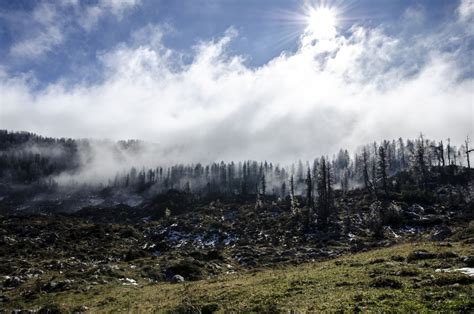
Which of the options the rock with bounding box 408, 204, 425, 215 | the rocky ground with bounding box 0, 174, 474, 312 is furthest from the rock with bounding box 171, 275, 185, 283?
the rock with bounding box 408, 204, 425, 215

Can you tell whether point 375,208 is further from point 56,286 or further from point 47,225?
point 47,225

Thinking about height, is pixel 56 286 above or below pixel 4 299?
above

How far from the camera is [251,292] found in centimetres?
2633

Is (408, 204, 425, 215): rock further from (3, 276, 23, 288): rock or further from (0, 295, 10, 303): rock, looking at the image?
(0, 295, 10, 303): rock

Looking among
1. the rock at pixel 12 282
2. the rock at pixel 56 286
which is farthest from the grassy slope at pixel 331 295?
the rock at pixel 12 282

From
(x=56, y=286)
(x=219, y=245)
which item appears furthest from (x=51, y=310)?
(x=219, y=245)

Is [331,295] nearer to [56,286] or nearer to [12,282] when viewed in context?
[56,286]

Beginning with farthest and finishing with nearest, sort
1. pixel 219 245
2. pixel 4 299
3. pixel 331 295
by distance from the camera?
pixel 219 245 < pixel 4 299 < pixel 331 295

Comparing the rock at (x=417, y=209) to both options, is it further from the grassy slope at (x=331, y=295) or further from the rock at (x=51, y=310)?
the rock at (x=51, y=310)

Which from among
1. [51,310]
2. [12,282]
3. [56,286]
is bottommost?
[12,282]

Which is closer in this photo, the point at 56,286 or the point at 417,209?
the point at 56,286

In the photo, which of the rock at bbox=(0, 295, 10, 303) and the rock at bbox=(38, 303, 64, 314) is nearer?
the rock at bbox=(38, 303, 64, 314)

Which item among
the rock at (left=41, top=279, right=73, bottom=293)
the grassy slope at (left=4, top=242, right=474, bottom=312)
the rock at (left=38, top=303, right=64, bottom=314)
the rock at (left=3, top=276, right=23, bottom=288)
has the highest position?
the grassy slope at (left=4, top=242, right=474, bottom=312)

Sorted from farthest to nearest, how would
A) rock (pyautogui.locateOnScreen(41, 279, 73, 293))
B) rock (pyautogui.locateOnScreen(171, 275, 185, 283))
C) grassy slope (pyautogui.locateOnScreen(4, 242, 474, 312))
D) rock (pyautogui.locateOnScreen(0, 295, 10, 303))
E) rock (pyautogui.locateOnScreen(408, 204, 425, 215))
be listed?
rock (pyautogui.locateOnScreen(408, 204, 425, 215)) → rock (pyautogui.locateOnScreen(171, 275, 185, 283)) → rock (pyautogui.locateOnScreen(41, 279, 73, 293)) → rock (pyautogui.locateOnScreen(0, 295, 10, 303)) → grassy slope (pyautogui.locateOnScreen(4, 242, 474, 312))
